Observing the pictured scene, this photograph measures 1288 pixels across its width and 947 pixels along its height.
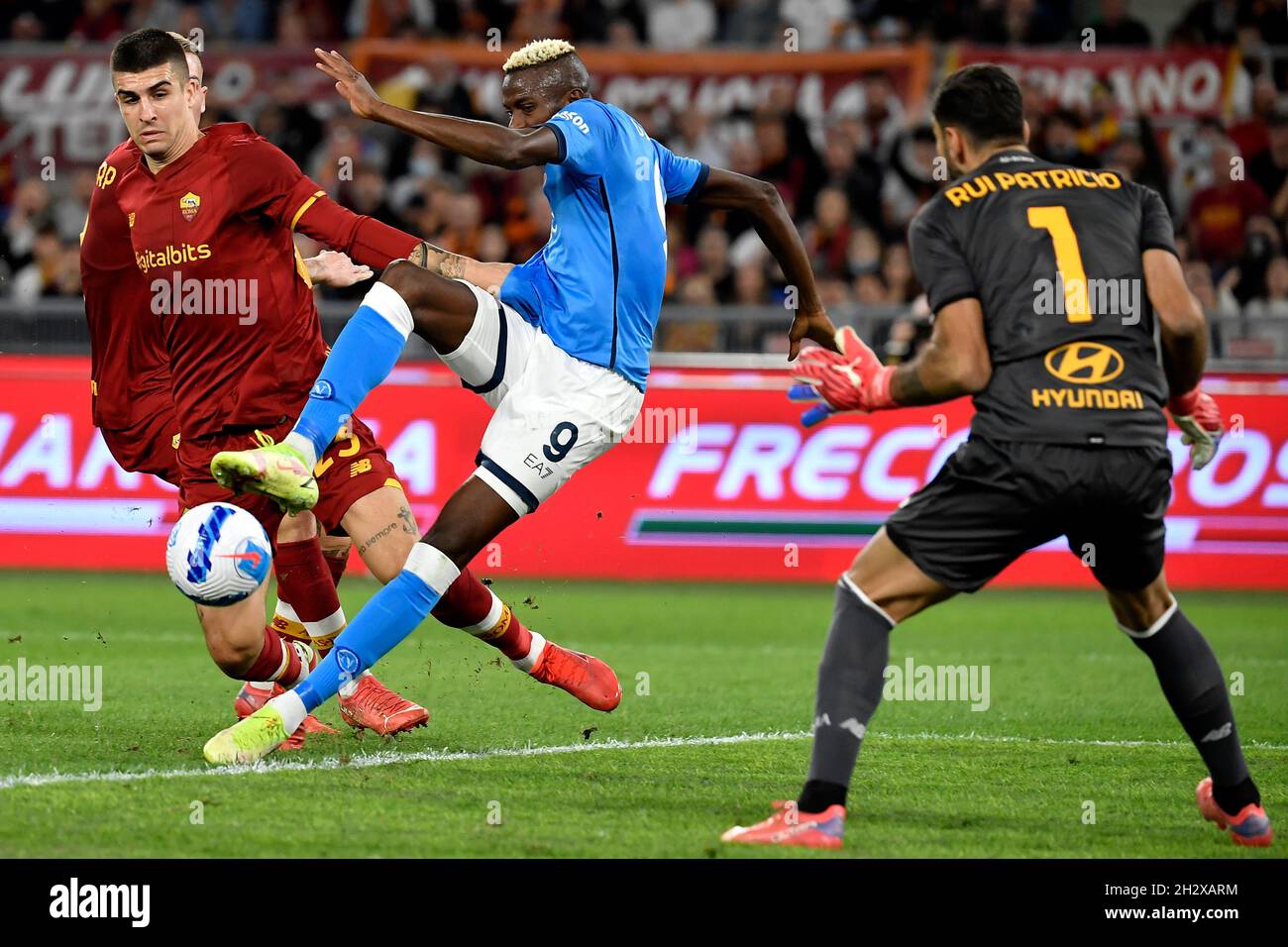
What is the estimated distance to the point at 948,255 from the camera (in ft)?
16.2

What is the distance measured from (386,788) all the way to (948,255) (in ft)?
8.37

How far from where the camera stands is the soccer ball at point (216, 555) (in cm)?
575

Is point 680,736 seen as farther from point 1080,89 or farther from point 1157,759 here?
point 1080,89

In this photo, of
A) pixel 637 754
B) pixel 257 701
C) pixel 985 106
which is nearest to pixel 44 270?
pixel 257 701

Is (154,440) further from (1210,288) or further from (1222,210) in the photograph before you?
(1222,210)

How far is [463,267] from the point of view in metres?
6.15

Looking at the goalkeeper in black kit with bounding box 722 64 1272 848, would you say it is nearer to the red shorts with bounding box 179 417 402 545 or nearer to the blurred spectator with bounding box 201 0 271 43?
the red shorts with bounding box 179 417 402 545

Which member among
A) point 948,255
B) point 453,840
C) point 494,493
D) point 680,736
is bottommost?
point 680,736

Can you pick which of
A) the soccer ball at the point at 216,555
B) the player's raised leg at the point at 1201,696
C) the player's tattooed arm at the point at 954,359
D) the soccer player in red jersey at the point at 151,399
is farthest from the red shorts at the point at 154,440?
the player's raised leg at the point at 1201,696

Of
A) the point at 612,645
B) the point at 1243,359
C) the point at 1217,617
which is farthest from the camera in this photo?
the point at 1243,359

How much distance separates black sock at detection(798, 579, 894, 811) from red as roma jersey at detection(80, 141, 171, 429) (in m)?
3.11

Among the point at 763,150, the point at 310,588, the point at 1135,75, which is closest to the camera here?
the point at 310,588

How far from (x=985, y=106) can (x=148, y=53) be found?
3066 mm

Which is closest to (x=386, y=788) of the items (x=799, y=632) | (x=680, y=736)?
(x=680, y=736)
